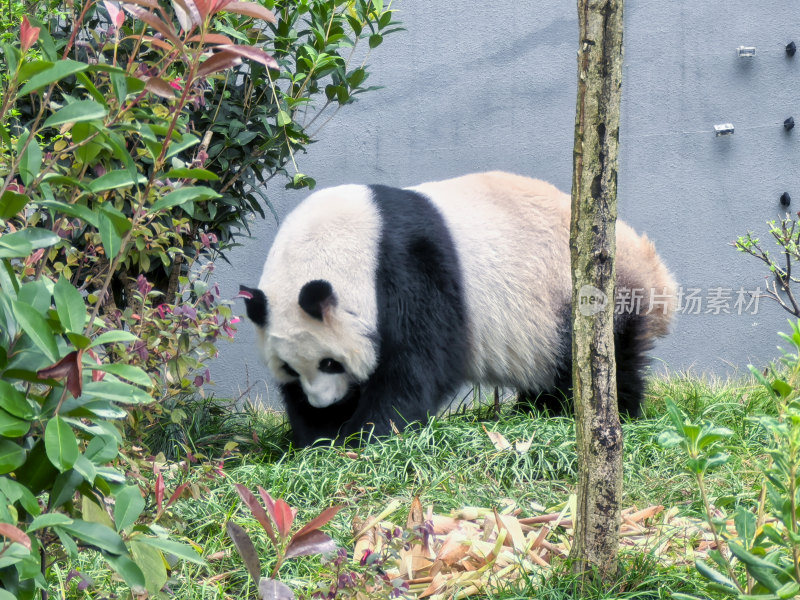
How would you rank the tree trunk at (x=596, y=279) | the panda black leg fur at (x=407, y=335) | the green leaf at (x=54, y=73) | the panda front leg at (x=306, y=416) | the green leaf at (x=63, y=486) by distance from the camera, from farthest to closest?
the panda front leg at (x=306, y=416) → the panda black leg fur at (x=407, y=335) → the tree trunk at (x=596, y=279) → the green leaf at (x=63, y=486) → the green leaf at (x=54, y=73)

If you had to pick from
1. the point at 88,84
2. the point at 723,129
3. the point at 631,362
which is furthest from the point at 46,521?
the point at 723,129

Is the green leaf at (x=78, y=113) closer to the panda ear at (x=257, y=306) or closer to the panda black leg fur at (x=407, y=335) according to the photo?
the panda ear at (x=257, y=306)

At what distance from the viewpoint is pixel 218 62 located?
133cm

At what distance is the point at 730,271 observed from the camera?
18.4ft

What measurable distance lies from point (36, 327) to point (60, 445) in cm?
16

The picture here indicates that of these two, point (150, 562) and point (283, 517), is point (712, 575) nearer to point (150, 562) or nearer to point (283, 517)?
point (283, 517)

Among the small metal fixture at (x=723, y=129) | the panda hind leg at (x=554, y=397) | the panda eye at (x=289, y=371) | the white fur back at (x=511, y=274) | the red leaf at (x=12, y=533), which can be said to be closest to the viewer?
the red leaf at (x=12, y=533)

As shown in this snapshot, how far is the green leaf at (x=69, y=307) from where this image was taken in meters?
1.18

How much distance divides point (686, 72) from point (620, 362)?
95.7 inches

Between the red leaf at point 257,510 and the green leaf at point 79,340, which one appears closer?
the green leaf at point 79,340

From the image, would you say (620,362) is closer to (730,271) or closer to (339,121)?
(730,271)

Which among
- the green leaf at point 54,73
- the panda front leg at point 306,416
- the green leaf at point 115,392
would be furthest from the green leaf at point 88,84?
the panda front leg at point 306,416

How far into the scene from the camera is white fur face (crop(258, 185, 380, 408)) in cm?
365

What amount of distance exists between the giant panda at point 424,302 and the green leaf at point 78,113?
2235 millimetres
